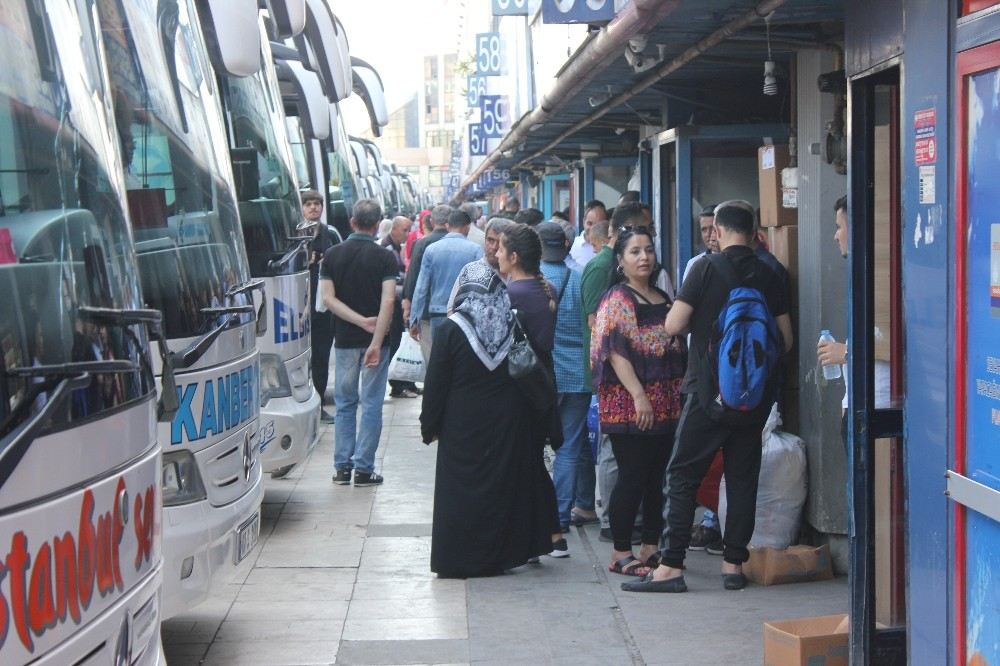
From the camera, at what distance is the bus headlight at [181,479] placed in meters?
5.07

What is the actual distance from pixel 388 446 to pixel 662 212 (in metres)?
2.79

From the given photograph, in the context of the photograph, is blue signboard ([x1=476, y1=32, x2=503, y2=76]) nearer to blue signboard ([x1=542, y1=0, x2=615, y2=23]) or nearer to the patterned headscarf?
blue signboard ([x1=542, y1=0, x2=615, y2=23])

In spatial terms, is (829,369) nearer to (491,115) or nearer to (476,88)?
(491,115)

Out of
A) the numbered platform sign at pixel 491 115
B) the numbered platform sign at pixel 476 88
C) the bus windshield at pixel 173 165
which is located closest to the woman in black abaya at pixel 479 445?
the bus windshield at pixel 173 165

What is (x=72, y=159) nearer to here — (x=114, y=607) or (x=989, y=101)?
(x=114, y=607)

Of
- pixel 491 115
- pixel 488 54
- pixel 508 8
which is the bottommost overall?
pixel 491 115

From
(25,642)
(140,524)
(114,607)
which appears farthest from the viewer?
(140,524)

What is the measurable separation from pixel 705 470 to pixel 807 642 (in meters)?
1.64

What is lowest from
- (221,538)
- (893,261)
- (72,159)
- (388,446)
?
(388,446)

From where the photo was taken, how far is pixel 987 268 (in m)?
3.67

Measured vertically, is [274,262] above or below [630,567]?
above

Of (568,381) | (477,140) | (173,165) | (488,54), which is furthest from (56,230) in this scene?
(477,140)

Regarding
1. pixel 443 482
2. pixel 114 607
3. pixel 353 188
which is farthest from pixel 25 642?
pixel 353 188

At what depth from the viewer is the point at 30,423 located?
257cm
